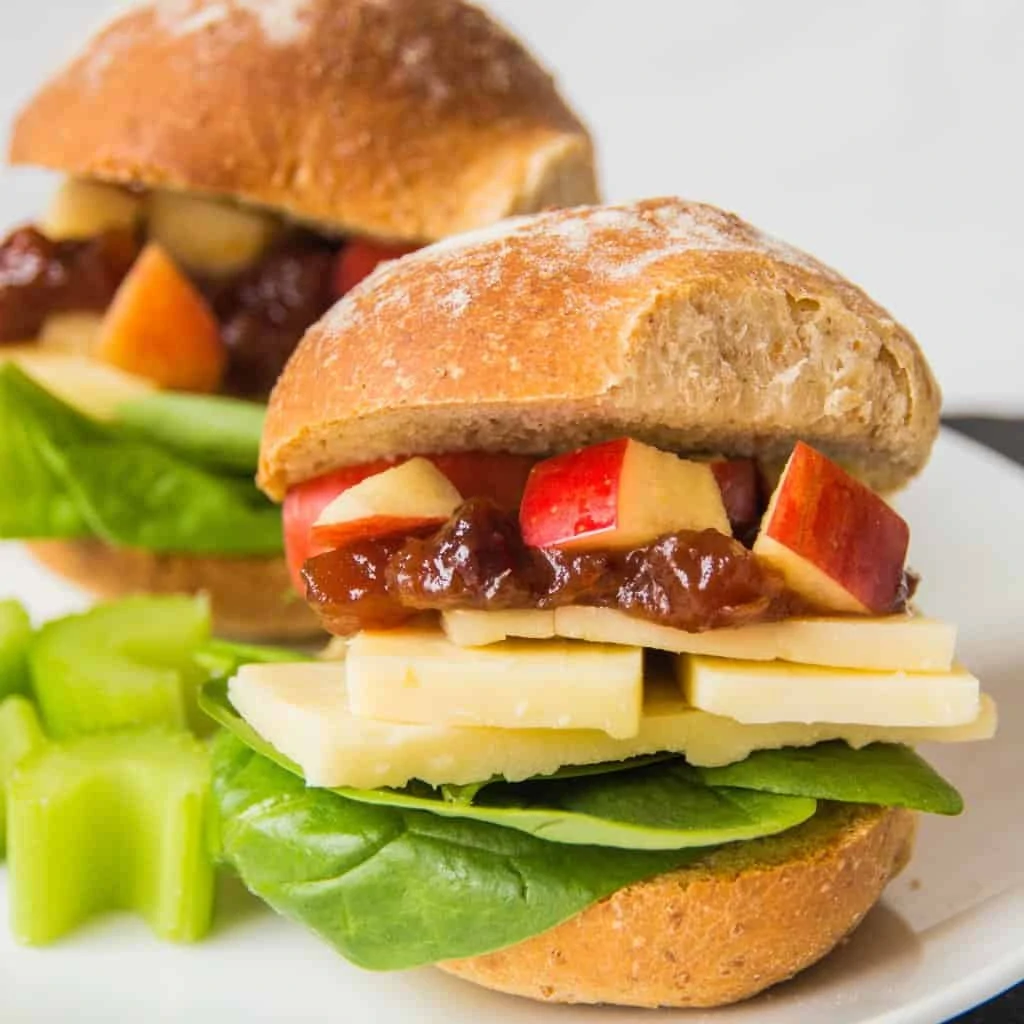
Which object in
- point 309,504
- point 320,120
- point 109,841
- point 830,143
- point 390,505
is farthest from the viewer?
point 830,143

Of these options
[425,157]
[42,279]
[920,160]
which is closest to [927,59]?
[920,160]

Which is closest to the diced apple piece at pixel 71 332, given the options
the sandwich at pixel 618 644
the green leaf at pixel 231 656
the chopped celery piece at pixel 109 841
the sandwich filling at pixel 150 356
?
the sandwich filling at pixel 150 356

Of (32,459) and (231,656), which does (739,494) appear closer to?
(231,656)

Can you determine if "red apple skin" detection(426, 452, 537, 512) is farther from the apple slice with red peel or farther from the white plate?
the white plate

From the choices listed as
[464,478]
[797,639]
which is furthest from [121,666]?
[797,639]

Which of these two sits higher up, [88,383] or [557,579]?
[557,579]

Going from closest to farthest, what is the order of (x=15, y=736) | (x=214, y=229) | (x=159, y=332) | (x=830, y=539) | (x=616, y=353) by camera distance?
(x=616, y=353) < (x=830, y=539) < (x=15, y=736) < (x=159, y=332) < (x=214, y=229)

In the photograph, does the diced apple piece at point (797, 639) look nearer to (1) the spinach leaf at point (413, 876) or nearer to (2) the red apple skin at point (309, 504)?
(1) the spinach leaf at point (413, 876)

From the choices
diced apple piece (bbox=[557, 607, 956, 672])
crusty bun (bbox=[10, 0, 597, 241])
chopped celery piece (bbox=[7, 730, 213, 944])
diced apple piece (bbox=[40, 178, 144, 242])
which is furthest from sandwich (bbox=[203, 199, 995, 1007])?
diced apple piece (bbox=[40, 178, 144, 242])
